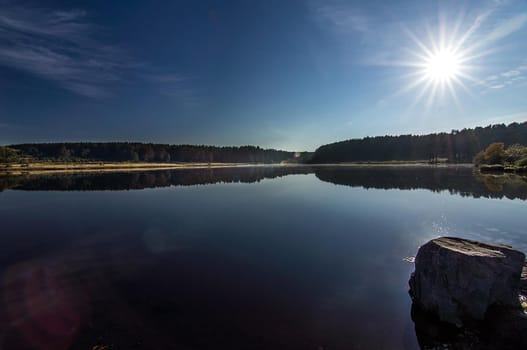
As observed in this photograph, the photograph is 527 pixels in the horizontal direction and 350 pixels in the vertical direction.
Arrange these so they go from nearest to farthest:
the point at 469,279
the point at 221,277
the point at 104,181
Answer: the point at 469,279 → the point at 221,277 → the point at 104,181

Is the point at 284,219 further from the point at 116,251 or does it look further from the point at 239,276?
the point at 116,251

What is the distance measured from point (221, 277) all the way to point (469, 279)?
28.9 feet

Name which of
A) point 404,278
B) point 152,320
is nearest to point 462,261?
point 404,278

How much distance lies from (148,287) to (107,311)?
6.05ft

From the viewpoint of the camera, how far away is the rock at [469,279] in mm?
6918

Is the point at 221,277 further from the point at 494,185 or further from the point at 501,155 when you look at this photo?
the point at 501,155

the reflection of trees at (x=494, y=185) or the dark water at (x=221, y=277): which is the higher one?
the reflection of trees at (x=494, y=185)

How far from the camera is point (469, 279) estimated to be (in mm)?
7043

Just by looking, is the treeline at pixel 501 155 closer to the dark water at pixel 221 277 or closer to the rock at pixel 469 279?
the dark water at pixel 221 277

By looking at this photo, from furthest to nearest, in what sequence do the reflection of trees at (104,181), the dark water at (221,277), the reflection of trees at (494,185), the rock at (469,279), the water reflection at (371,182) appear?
the reflection of trees at (104,181), the water reflection at (371,182), the reflection of trees at (494,185), the dark water at (221,277), the rock at (469,279)

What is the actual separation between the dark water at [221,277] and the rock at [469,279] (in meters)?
1.22

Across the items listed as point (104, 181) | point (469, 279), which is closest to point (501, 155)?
point (469, 279)

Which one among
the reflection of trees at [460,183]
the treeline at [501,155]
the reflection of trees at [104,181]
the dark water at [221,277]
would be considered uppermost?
the treeline at [501,155]

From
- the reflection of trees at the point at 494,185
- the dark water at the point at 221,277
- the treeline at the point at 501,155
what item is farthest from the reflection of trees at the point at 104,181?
the treeline at the point at 501,155
